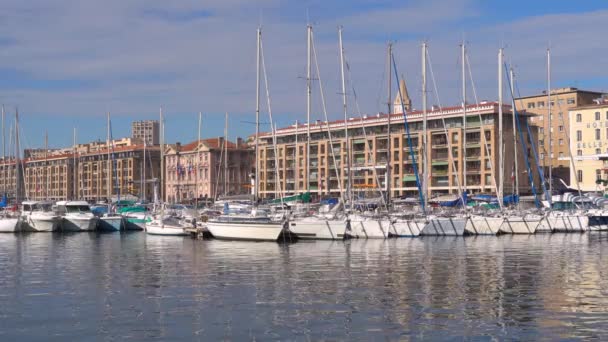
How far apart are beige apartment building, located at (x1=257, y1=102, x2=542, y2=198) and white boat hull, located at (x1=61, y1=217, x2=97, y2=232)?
112 feet

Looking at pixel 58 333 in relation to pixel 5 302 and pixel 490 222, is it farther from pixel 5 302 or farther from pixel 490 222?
pixel 490 222

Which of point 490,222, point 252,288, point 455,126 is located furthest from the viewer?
point 455,126

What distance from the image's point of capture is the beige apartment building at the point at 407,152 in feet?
430

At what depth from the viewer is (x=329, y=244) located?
60.5 metres

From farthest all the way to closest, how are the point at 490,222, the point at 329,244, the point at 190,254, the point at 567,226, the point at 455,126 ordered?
the point at 455,126, the point at 567,226, the point at 490,222, the point at 329,244, the point at 190,254

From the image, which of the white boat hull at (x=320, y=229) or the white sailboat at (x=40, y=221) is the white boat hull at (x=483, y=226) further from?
the white sailboat at (x=40, y=221)

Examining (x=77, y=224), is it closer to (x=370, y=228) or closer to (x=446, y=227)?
(x=370, y=228)

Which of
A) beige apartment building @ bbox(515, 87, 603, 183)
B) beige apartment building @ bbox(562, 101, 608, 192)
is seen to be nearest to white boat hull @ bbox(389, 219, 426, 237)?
beige apartment building @ bbox(562, 101, 608, 192)

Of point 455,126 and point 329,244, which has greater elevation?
point 455,126

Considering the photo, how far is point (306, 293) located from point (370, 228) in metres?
Result: 32.7

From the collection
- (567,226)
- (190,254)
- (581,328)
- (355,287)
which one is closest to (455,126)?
(567,226)

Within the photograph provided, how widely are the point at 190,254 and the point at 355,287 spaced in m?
21.0

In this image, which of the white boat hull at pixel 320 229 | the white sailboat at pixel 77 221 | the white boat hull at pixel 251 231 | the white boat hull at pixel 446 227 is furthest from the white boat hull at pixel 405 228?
the white sailboat at pixel 77 221

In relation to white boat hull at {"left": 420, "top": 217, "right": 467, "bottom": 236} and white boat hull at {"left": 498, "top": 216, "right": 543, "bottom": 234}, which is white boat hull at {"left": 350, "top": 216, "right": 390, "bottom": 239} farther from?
white boat hull at {"left": 498, "top": 216, "right": 543, "bottom": 234}
